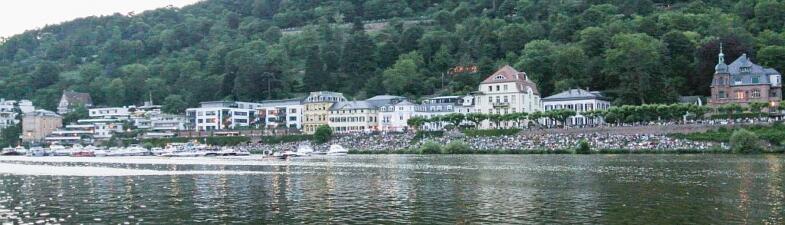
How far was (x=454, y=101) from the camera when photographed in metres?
110

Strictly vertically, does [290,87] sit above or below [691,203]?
above

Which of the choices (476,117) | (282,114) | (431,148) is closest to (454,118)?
(476,117)

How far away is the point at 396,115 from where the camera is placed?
356 feet

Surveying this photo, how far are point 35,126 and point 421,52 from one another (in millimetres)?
65676

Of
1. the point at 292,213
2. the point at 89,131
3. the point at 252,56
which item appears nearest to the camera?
the point at 292,213

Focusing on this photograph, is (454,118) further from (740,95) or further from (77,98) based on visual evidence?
(77,98)

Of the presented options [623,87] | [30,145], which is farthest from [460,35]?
[30,145]

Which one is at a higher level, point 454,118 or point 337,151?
point 454,118

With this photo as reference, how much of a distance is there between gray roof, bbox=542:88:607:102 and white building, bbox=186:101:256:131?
48.5m

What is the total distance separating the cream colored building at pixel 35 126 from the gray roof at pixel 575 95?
8522cm

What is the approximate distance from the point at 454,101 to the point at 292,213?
3332 inches

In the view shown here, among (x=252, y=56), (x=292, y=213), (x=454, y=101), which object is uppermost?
(x=252, y=56)

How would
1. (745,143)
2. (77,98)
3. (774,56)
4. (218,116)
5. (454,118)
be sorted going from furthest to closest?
(77,98)
(218,116)
(454,118)
(774,56)
(745,143)

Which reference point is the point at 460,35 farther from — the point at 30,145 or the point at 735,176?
the point at 735,176
